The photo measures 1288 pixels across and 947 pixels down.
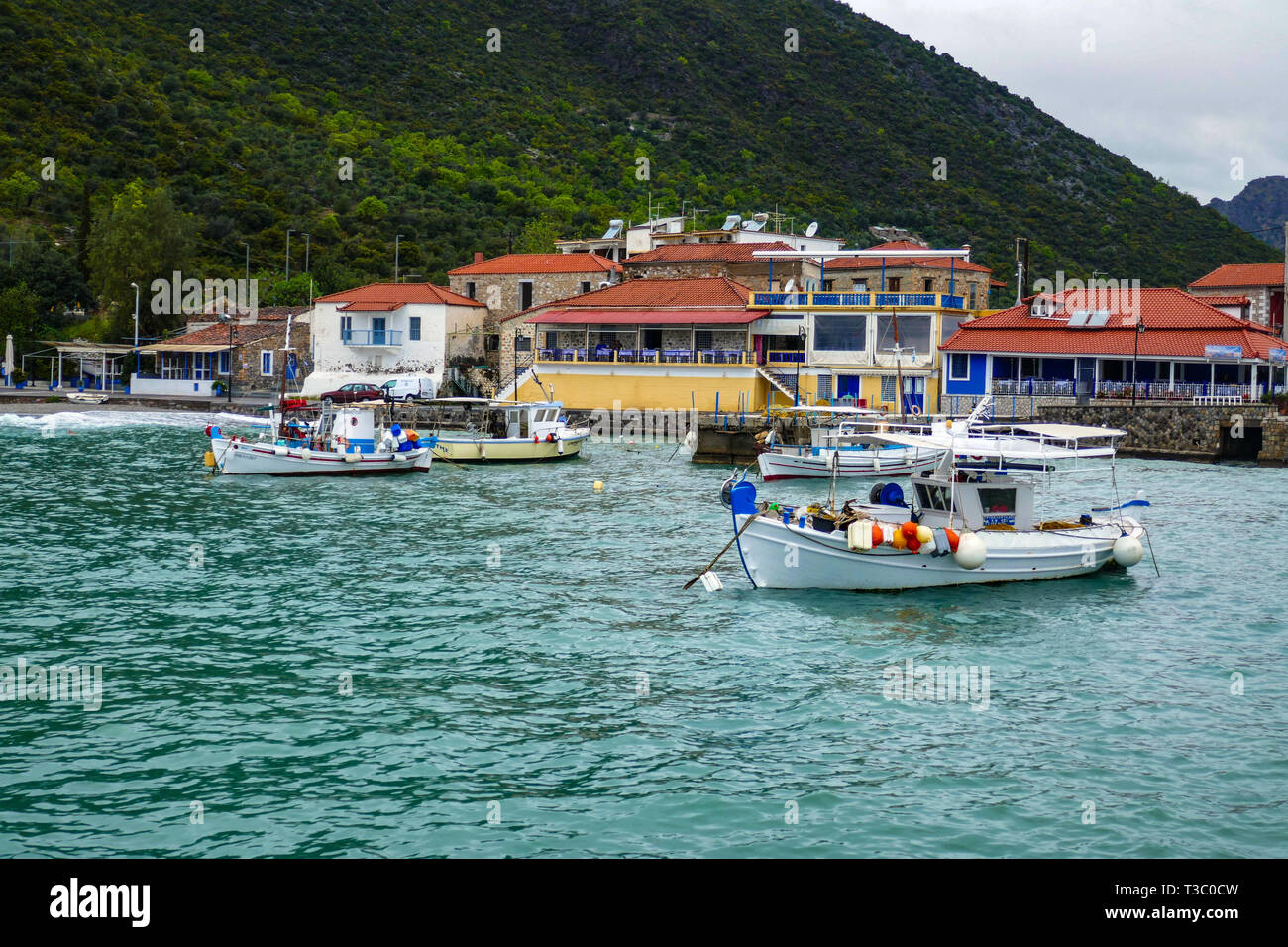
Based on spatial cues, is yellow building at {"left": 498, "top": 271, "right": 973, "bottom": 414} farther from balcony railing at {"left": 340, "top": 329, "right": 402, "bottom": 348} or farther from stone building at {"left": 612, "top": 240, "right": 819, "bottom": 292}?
balcony railing at {"left": 340, "top": 329, "right": 402, "bottom": 348}

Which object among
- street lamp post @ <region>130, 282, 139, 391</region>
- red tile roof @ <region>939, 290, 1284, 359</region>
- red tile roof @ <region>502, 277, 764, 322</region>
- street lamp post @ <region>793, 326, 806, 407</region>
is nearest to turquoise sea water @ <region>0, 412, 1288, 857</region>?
red tile roof @ <region>939, 290, 1284, 359</region>

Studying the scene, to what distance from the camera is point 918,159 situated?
116 m

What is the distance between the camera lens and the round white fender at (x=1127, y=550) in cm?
2409

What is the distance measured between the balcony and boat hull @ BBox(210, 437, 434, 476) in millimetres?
24986

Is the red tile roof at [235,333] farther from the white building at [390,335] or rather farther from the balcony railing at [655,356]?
the balcony railing at [655,356]

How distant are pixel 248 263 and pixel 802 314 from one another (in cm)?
4743

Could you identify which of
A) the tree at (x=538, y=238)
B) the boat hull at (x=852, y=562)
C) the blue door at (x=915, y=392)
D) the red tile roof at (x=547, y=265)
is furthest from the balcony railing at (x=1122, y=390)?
the tree at (x=538, y=238)

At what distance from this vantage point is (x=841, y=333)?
59.8 meters

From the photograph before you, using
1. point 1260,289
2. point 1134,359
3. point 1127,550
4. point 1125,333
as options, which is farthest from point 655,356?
point 1260,289

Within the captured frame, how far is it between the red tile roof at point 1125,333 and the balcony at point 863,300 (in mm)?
1765

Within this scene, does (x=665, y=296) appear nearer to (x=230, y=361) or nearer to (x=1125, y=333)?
(x=1125, y=333)

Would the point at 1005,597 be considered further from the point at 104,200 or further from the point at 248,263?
the point at 104,200

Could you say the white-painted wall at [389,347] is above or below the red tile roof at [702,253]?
below
